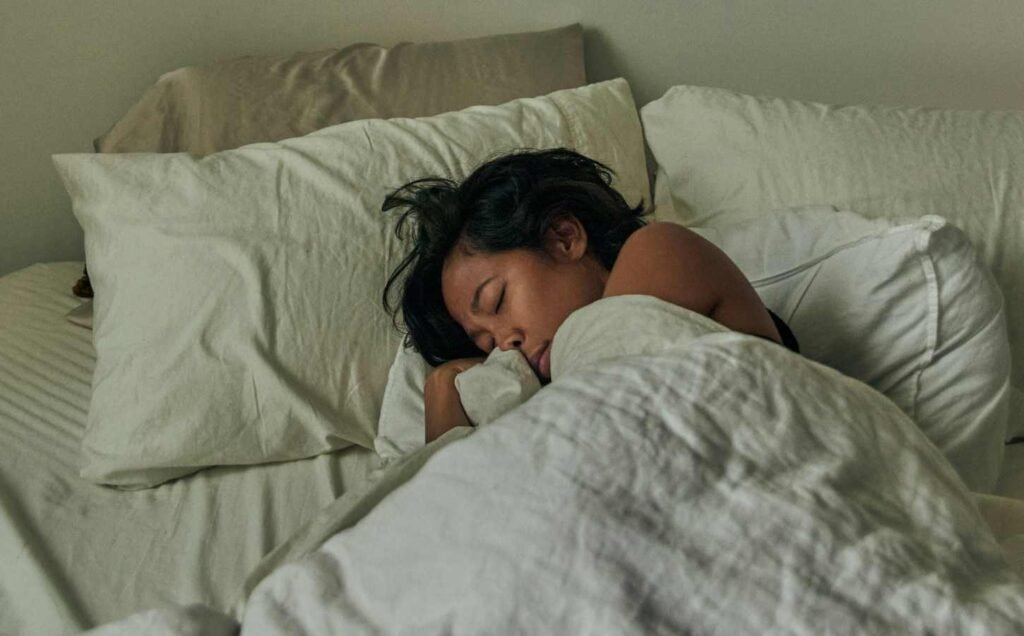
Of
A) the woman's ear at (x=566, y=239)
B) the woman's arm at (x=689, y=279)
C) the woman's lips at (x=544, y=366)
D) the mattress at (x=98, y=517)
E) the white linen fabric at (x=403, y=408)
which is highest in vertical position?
the woman's arm at (x=689, y=279)

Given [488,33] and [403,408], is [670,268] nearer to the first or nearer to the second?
[403,408]

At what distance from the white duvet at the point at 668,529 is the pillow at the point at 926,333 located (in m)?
0.31

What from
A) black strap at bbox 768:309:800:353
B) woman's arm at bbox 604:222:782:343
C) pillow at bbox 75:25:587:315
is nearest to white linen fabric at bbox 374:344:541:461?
woman's arm at bbox 604:222:782:343

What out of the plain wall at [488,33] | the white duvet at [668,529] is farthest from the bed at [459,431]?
the plain wall at [488,33]

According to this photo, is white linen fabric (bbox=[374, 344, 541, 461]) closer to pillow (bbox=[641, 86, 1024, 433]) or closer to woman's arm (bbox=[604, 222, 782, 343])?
woman's arm (bbox=[604, 222, 782, 343])

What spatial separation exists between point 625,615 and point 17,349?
3.29 ft

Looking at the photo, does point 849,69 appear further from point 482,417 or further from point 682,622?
point 682,622

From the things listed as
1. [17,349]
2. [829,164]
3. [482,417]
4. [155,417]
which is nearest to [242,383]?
[155,417]

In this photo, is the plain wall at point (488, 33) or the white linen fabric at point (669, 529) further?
the plain wall at point (488, 33)

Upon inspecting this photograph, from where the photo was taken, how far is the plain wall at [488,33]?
4.78 ft

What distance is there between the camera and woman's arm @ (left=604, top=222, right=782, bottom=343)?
98cm

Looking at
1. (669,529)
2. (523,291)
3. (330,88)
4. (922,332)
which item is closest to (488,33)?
(330,88)

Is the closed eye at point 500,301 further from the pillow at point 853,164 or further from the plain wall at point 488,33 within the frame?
the plain wall at point 488,33

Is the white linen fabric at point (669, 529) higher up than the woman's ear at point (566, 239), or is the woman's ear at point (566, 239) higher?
the white linen fabric at point (669, 529)
